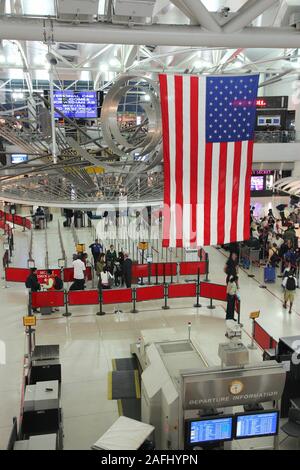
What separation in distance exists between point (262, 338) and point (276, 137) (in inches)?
816

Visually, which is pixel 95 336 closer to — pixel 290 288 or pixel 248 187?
pixel 290 288

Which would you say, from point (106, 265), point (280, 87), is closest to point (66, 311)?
point (106, 265)

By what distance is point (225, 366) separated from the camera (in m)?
6.29

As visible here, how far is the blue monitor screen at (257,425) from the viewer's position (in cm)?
634

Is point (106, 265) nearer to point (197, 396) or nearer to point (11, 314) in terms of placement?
point (11, 314)

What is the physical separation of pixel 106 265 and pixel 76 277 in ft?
4.03

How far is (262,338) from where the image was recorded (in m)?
11.0

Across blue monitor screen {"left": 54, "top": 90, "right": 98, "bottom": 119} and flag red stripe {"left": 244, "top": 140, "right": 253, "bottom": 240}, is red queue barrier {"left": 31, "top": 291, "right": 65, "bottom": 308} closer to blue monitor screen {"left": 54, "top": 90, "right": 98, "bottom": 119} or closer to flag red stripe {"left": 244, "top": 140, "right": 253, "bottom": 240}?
flag red stripe {"left": 244, "top": 140, "right": 253, "bottom": 240}

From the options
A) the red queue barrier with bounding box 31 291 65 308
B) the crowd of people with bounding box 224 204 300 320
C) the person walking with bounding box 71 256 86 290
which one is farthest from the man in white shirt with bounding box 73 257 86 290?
the crowd of people with bounding box 224 204 300 320

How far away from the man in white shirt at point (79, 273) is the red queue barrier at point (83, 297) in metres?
1.19

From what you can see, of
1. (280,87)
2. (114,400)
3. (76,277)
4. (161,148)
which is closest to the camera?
(161,148)

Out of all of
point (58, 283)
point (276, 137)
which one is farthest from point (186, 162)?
point (276, 137)

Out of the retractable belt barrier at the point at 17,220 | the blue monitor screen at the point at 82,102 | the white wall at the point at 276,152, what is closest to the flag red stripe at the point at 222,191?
the blue monitor screen at the point at 82,102

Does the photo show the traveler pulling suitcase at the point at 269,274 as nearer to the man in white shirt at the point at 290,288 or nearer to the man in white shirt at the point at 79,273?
the man in white shirt at the point at 290,288
